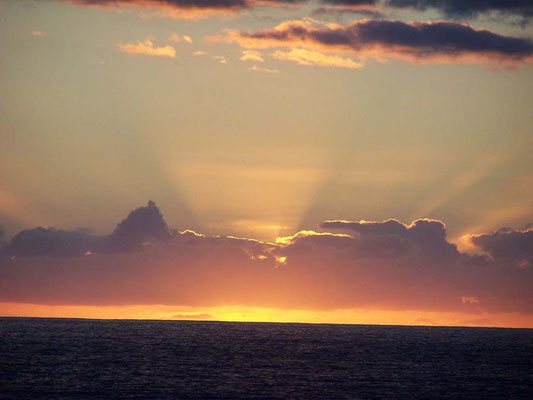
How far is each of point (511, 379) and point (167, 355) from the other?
72258 millimetres

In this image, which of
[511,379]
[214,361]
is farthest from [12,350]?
[511,379]

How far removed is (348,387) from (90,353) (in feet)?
262

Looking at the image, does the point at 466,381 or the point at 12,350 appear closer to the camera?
the point at 466,381

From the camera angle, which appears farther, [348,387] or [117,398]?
[348,387]

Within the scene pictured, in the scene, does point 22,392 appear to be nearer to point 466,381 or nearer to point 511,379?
point 466,381

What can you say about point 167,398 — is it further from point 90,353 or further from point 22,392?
point 90,353

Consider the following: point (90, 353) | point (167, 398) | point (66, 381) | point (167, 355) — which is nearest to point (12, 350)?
point (90, 353)

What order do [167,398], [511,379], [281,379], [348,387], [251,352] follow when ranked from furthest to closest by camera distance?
[251,352]
[511,379]
[281,379]
[348,387]
[167,398]

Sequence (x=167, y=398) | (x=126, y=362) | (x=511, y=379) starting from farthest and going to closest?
(x=126, y=362), (x=511, y=379), (x=167, y=398)

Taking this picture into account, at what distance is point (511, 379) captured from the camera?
131 m

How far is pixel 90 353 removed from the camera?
177 meters

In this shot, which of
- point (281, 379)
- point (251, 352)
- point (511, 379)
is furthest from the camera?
point (251, 352)

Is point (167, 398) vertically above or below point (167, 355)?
below

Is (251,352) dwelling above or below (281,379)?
above
